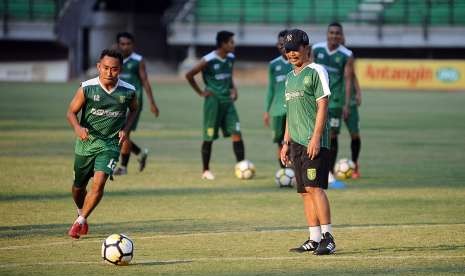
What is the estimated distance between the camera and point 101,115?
37.1ft

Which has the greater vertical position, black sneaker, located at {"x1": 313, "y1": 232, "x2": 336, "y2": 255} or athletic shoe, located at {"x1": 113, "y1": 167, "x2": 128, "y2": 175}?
black sneaker, located at {"x1": 313, "y1": 232, "x2": 336, "y2": 255}

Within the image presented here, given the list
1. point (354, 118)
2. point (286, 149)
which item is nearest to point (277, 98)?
point (354, 118)

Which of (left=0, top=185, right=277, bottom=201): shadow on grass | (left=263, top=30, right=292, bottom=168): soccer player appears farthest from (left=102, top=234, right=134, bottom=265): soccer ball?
(left=263, top=30, right=292, bottom=168): soccer player

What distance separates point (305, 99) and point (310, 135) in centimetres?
34

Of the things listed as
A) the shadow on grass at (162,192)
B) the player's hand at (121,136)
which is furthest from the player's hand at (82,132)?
the shadow on grass at (162,192)

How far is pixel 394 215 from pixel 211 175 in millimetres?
4534

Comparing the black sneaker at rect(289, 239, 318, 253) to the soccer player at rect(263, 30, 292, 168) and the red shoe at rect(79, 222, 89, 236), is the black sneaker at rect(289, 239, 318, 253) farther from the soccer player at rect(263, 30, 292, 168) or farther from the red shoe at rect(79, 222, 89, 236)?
the soccer player at rect(263, 30, 292, 168)

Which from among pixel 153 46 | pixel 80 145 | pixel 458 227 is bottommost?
pixel 153 46

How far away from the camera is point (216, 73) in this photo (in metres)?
17.0

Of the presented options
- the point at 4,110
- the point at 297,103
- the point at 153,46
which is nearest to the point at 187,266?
the point at 297,103

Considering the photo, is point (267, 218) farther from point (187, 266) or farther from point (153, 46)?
point (153, 46)

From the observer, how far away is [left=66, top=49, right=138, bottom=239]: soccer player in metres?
11.1

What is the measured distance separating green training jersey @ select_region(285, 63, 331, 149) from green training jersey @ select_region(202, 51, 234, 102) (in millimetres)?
6607

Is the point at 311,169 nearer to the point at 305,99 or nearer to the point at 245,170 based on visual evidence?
the point at 305,99
